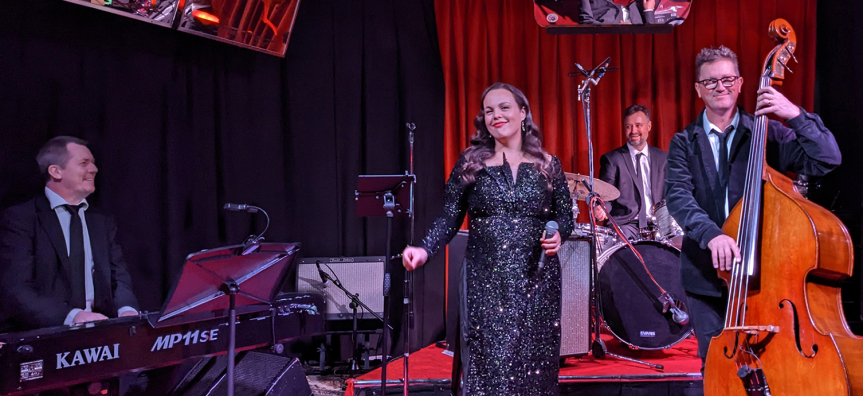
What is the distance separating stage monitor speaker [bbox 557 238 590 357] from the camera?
149 inches

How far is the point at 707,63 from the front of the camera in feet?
7.24

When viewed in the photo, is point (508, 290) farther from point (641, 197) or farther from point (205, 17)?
point (641, 197)

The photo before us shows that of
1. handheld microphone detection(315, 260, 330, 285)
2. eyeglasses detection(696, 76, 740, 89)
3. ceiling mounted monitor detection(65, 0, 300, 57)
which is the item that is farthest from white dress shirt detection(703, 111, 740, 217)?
ceiling mounted monitor detection(65, 0, 300, 57)

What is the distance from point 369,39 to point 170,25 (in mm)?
1798

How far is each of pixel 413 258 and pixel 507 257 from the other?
398 millimetres

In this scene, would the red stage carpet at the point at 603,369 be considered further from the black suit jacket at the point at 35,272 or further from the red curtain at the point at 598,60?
→ the red curtain at the point at 598,60

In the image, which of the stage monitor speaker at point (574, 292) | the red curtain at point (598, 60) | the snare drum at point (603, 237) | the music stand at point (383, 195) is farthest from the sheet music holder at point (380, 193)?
the red curtain at point (598, 60)

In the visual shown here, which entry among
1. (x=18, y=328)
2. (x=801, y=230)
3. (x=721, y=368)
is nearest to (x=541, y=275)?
(x=721, y=368)

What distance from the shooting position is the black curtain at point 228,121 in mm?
3533

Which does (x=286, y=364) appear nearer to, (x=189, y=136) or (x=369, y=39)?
(x=189, y=136)

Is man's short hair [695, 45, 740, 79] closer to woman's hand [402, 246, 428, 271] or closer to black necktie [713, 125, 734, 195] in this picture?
black necktie [713, 125, 734, 195]

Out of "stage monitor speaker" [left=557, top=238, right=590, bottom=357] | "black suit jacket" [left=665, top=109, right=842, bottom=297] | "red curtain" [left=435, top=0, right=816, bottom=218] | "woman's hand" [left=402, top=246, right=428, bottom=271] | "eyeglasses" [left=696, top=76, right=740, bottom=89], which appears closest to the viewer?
"black suit jacket" [left=665, top=109, right=842, bottom=297]

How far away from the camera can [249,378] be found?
296cm

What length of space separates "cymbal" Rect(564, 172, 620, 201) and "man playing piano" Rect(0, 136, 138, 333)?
120 inches
